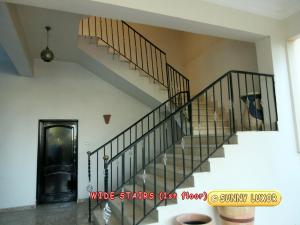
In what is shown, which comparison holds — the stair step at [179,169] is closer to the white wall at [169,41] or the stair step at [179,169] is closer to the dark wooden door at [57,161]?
the dark wooden door at [57,161]

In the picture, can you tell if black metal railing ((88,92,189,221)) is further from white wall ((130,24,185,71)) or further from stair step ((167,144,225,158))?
white wall ((130,24,185,71))

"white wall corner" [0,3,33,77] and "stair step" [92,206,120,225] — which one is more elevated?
"white wall corner" [0,3,33,77]

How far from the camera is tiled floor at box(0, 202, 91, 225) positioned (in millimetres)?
4250

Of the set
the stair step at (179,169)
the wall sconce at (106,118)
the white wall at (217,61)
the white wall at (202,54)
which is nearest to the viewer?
the stair step at (179,169)

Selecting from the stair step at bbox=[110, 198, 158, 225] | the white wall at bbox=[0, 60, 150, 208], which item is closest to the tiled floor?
the white wall at bbox=[0, 60, 150, 208]

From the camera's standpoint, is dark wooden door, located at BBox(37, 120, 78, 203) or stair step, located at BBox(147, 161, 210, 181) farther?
dark wooden door, located at BBox(37, 120, 78, 203)

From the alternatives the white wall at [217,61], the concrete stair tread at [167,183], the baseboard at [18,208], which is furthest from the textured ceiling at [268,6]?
the baseboard at [18,208]

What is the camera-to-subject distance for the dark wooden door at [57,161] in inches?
A: 218

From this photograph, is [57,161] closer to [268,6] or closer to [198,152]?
[198,152]

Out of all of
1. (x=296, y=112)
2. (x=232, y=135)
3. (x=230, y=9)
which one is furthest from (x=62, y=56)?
(x=296, y=112)

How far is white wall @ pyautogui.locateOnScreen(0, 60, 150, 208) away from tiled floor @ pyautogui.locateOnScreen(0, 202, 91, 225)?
0.41 meters

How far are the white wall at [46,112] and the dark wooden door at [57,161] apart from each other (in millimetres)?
125

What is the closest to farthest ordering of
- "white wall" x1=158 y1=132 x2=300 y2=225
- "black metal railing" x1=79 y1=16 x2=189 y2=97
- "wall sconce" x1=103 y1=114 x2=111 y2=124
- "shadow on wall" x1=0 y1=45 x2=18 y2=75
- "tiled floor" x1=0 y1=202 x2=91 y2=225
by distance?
"white wall" x1=158 y1=132 x2=300 y2=225 < "tiled floor" x1=0 y1=202 x2=91 y2=225 < "shadow on wall" x1=0 y1=45 x2=18 y2=75 < "wall sconce" x1=103 y1=114 x2=111 y2=124 < "black metal railing" x1=79 y1=16 x2=189 y2=97

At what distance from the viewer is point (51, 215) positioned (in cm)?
464
